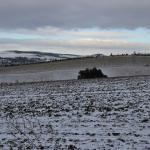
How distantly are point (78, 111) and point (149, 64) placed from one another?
56931mm

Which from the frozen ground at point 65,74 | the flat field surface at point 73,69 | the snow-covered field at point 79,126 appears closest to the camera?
the snow-covered field at point 79,126

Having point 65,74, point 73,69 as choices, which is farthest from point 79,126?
point 73,69

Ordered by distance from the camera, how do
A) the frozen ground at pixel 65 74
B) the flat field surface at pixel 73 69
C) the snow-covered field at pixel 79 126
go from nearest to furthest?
the snow-covered field at pixel 79 126
the frozen ground at pixel 65 74
the flat field surface at pixel 73 69

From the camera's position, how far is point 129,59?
84625mm

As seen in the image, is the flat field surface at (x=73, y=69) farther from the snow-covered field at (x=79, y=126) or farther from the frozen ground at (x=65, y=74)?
the snow-covered field at (x=79, y=126)

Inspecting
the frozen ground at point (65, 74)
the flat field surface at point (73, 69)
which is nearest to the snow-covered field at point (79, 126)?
the frozen ground at point (65, 74)

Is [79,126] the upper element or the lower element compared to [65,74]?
upper

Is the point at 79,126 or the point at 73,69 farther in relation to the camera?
the point at 73,69

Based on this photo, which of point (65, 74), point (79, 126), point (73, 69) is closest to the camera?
point (79, 126)

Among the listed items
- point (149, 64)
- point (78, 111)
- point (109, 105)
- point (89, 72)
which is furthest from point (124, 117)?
point (149, 64)

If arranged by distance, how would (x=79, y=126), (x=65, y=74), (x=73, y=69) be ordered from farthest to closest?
(x=73, y=69) → (x=65, y=74) → (x=79, y=126)

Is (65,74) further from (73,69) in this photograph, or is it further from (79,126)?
(79,126)

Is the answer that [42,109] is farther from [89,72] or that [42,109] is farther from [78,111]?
[89,72]

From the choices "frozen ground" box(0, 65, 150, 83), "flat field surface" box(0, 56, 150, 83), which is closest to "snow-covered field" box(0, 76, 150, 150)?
"frozen ground" box(0, 65, 150, 83)
